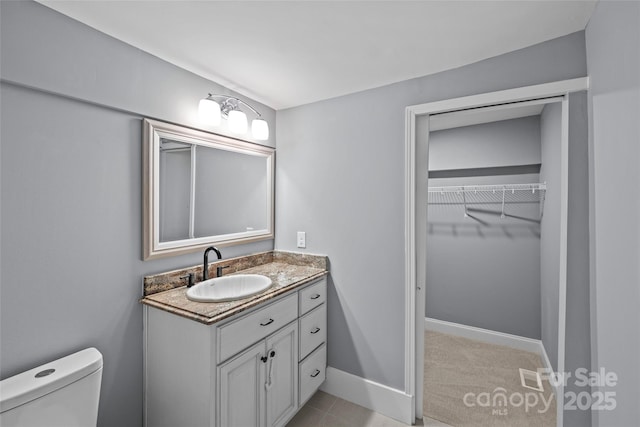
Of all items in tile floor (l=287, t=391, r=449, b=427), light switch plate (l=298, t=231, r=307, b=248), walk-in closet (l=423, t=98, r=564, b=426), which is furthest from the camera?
light switch plate (l=298, t=231, r=307, b=248)

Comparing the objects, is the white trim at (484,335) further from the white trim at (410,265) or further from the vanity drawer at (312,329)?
the vanity drawer at (312,329)

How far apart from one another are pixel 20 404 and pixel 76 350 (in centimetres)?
31

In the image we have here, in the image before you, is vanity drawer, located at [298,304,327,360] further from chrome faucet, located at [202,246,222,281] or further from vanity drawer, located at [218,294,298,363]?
chrome faucet, located at [202,246,222,281]

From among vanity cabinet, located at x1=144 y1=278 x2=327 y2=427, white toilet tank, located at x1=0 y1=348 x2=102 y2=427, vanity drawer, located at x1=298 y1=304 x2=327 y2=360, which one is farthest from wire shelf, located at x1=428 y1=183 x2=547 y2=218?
white toilet tank, located at x1=0 y1=348 x2=102 y2=427

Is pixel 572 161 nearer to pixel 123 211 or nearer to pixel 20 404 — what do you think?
pixel 123 211

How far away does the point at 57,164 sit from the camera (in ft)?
4.00

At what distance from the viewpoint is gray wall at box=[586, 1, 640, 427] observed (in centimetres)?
89

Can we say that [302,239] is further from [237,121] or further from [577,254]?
[577,254]

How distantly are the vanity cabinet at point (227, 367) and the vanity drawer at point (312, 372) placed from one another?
0.02m

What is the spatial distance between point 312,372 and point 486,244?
2.06 m

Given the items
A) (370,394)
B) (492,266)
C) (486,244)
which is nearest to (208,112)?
(370,394)

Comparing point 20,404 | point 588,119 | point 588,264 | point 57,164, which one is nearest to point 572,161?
point 588,119

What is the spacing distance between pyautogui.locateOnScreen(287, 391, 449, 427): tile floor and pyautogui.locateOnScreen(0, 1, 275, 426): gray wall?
3.30ft

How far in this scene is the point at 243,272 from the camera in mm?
2074
